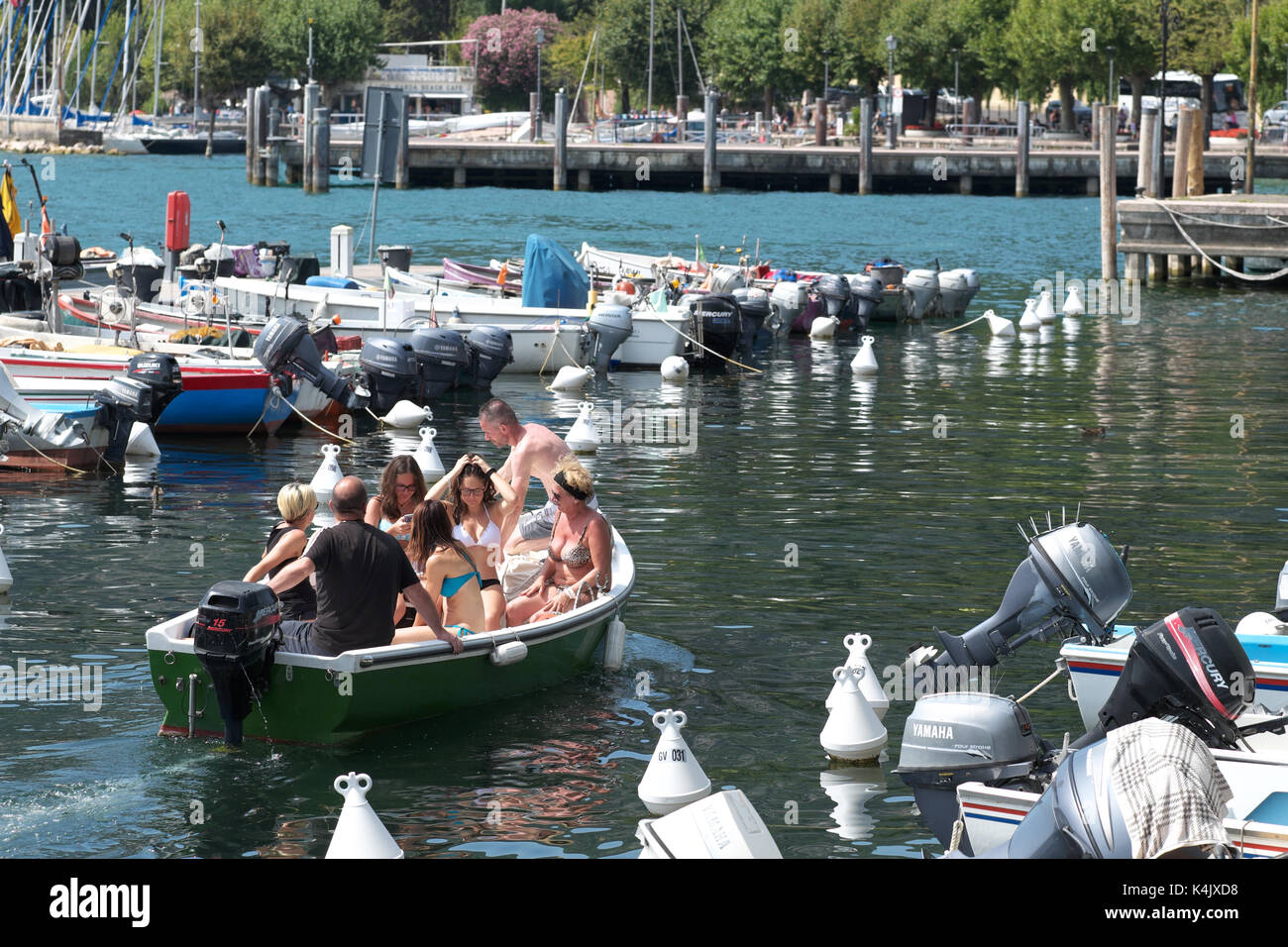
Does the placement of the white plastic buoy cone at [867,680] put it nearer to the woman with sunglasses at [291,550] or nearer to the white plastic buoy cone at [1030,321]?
the woman with sunglasses at [291,550]

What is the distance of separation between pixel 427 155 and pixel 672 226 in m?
20.9

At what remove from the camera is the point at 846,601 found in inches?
508

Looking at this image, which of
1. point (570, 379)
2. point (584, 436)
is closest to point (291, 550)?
point (584, 436)

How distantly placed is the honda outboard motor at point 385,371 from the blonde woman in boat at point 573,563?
1146 centimetres

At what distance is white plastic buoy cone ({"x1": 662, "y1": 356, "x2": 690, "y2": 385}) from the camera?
26.3 meters

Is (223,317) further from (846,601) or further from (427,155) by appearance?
(427,155)

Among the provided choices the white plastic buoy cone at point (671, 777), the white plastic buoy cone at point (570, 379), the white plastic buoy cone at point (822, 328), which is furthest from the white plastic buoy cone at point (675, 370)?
the white plastic buoy cone at point (671, 777)

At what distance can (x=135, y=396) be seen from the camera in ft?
61.3

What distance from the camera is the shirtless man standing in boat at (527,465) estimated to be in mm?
11891

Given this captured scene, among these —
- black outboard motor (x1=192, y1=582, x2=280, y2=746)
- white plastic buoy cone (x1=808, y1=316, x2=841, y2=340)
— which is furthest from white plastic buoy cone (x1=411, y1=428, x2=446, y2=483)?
white plastic buoy cone (x1=808, y1=316, x2=841, y2=340)

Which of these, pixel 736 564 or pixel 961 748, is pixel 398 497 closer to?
pixel 961 748
